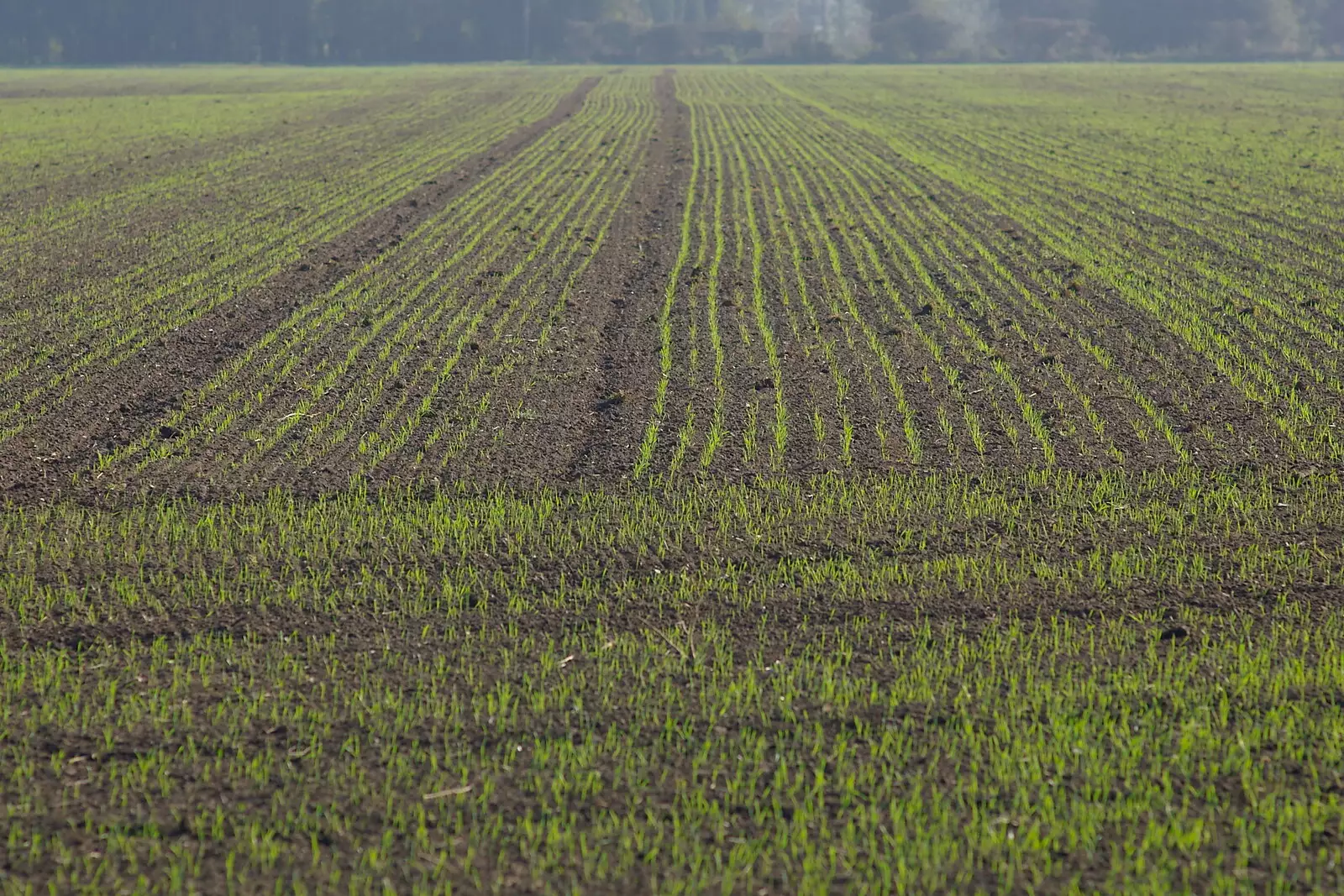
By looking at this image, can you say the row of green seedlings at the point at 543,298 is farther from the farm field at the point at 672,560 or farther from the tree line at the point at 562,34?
the tree line at the point at 562,34

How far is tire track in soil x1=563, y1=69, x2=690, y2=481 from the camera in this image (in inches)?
374

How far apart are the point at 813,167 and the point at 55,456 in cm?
1993

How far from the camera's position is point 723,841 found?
16.1ft

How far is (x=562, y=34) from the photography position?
368 ft

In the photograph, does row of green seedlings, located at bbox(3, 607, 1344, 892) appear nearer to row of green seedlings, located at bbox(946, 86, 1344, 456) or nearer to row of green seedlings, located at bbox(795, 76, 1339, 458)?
row of green seedlings, located at bbox(795, 76, 1339, 458)

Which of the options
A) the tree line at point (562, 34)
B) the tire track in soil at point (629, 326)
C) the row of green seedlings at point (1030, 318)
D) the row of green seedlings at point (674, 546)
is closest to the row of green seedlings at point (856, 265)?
the row of green seedlings at point (1030, 318)

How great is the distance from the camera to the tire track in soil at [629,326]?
949cm

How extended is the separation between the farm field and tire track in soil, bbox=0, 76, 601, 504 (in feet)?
0.19

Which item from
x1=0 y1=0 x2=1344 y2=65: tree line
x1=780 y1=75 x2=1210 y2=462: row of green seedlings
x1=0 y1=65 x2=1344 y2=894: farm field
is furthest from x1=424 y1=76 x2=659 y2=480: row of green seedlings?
x1=0 y1=0 x2=1344 y2=65: tree line

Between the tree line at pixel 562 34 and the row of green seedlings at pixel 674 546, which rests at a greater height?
the tree line at pixel 562 34

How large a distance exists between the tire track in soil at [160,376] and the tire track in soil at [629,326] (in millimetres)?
3298

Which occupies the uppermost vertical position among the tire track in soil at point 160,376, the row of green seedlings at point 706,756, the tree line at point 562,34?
the tree line at point 562,34

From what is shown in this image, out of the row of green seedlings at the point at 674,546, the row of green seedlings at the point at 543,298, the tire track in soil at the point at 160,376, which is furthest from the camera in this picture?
the row of green seedlings at the point at 543,298

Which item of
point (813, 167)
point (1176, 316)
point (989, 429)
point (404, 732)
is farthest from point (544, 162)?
point (404, 732)
